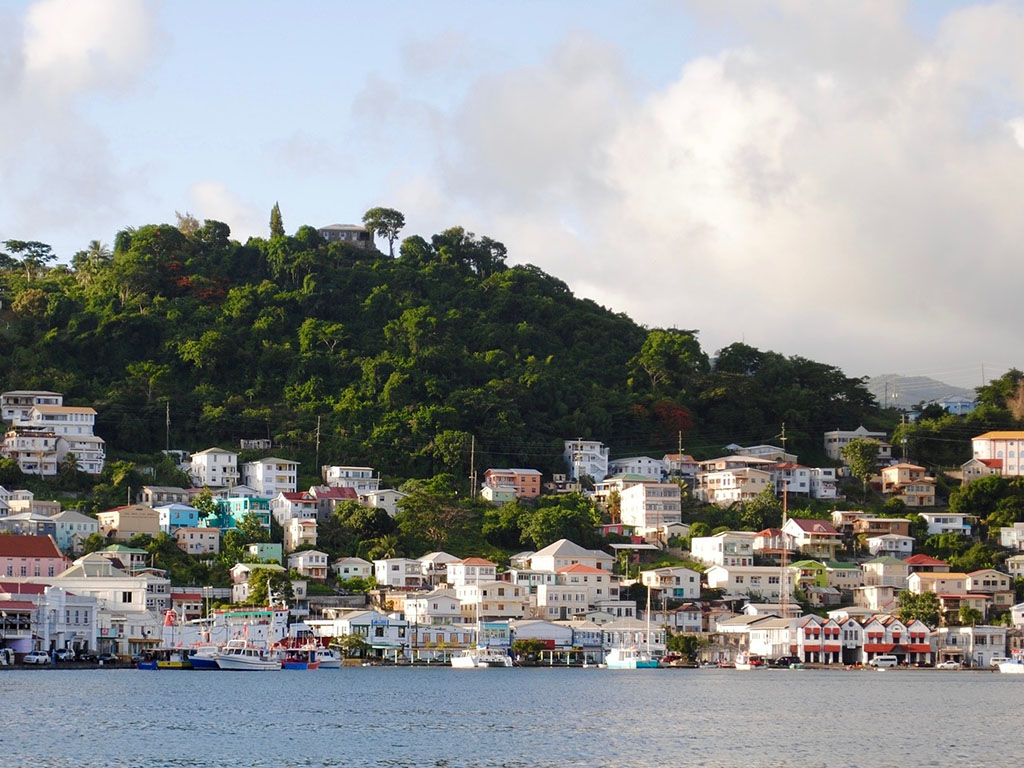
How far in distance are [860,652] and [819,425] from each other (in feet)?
119

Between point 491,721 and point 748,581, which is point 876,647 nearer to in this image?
point 748,581

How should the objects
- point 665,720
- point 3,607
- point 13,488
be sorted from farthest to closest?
point 13,488 → point 3,607 → point 665,720

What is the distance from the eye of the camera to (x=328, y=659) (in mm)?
76188

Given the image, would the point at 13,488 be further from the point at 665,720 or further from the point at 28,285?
the point at 665,720

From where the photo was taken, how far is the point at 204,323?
11119cm

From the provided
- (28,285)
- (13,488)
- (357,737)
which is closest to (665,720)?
(357,737)

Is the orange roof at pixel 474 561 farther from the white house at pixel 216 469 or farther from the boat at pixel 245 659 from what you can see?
the white house at pixel 216 469

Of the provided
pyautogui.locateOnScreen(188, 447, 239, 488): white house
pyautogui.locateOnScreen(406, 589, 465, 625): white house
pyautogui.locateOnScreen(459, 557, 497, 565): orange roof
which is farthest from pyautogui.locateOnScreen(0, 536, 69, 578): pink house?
pyautogui.locateOnScreen(459, 557, 497, 565): orange roof

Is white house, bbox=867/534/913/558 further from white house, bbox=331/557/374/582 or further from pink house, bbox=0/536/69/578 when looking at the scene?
pink house, bbox=0/536/69/578

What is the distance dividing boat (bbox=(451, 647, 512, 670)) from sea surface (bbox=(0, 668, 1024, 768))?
690 cm

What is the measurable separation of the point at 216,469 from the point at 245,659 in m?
24.7

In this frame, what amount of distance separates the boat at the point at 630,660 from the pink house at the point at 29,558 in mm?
27008

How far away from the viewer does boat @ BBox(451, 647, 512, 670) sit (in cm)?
7819

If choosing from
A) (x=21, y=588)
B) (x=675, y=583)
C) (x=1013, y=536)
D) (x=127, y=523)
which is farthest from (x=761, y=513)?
(x=21, y=588)
